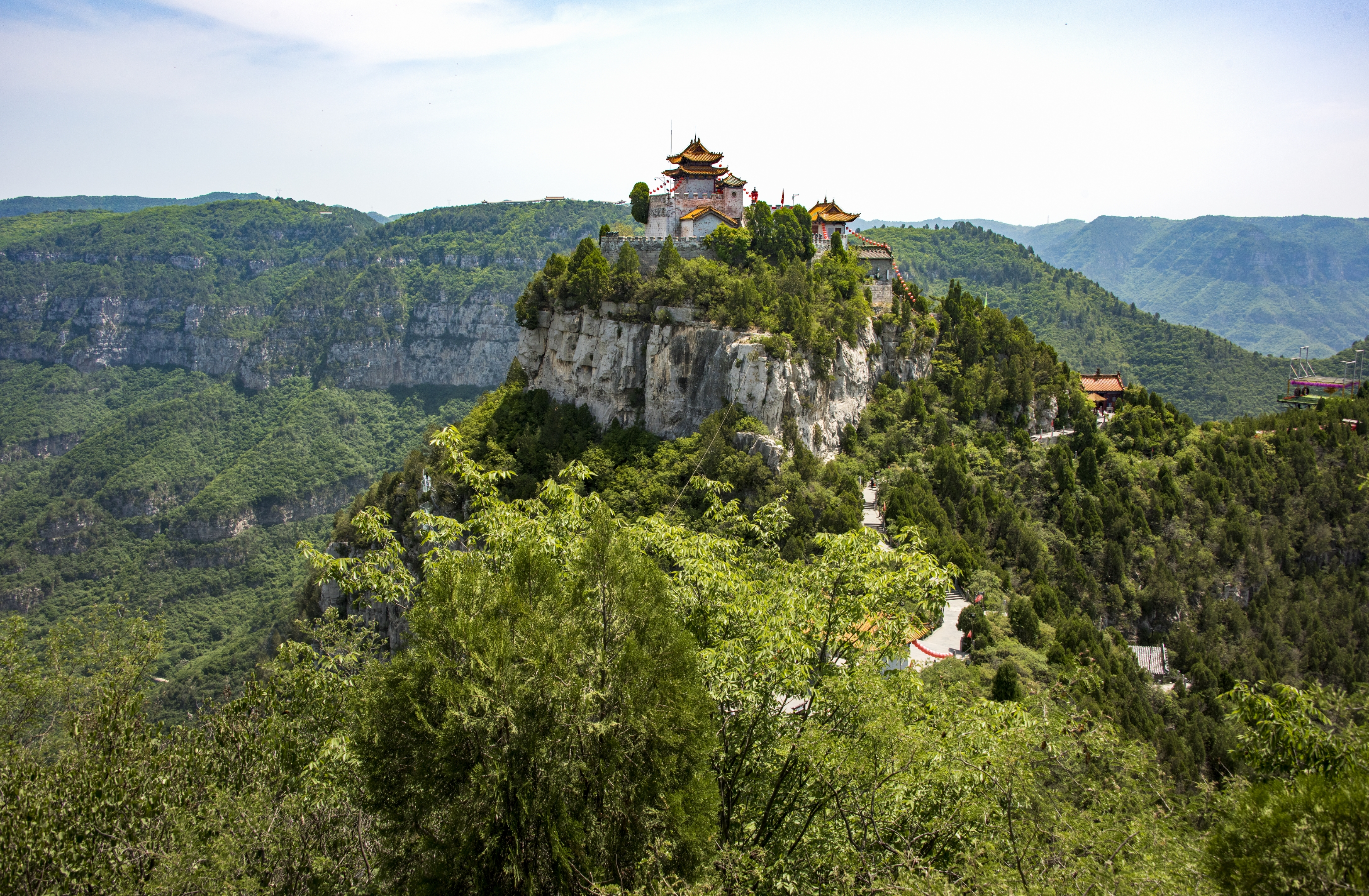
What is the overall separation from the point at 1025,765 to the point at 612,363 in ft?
112

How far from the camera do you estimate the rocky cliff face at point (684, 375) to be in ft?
127

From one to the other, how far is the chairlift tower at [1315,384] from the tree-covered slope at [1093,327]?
4460mm

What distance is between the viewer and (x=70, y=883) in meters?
10.3

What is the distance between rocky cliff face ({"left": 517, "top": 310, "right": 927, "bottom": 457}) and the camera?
38.7 meters

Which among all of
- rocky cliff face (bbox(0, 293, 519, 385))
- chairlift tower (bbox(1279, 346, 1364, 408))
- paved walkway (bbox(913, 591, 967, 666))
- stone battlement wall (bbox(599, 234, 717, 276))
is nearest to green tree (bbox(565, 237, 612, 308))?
stone battlement wall (bbox(599, 234, 717, 276))

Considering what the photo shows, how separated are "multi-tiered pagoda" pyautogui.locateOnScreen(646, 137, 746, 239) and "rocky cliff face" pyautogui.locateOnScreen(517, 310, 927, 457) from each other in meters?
6.09

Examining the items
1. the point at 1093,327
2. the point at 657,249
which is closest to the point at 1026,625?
the point at 657,249

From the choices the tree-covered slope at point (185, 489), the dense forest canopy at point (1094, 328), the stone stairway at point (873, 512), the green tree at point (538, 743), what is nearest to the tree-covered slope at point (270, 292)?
the tree-covered slope at point (185, 489)

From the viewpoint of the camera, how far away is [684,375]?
40.9 metres

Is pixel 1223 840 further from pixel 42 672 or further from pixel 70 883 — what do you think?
pixel 42 672

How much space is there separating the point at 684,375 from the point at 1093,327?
9935 cm

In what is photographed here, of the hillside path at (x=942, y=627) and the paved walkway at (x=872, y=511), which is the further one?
the paved walkway at (x=872, y=511)

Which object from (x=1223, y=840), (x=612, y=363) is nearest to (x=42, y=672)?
(x=1223, y=840)

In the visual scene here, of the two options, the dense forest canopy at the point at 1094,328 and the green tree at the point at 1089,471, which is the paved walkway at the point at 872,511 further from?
the dense forest canopy at the point at 1094,328
